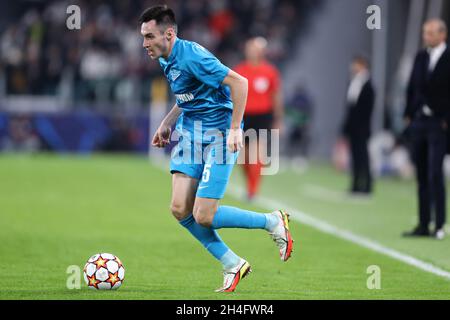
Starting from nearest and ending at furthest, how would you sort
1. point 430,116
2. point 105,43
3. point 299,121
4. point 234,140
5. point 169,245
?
1. point 234,140
2. point 169,245
3. point 430,116
4. point 299,121
5. point 105,43

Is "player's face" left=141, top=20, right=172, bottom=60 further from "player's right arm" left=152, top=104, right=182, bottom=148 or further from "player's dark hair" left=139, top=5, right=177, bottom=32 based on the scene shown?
"player's right arm" left=152, top=104, right=182, bottom=148

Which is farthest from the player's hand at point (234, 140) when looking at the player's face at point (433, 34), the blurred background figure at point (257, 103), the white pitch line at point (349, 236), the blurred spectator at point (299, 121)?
the blurred spectator at point (299, 121)

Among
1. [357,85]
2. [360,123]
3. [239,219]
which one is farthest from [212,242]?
[357,85]

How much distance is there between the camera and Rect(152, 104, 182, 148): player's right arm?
8648 millimetres

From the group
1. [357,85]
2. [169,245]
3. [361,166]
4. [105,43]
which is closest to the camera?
[169,245]

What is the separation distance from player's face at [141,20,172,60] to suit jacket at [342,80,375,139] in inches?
416

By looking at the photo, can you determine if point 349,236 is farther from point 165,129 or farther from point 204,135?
point 204,135

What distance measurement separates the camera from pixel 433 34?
11477 millimetres

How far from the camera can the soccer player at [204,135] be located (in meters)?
7.89

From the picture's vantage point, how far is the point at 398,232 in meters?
12.5

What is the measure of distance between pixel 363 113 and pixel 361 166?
968 millimetres

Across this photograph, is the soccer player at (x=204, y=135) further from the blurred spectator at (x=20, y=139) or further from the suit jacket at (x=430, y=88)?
the blurred spectator at (x=20, y=139)

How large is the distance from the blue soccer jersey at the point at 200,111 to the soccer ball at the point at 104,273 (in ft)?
2.83

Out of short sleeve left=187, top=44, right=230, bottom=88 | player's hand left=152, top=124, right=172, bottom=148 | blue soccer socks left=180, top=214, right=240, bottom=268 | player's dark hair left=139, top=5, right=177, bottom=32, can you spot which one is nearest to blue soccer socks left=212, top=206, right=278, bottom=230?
blue soccer socks left=180, top=214, right=240, bottom=268
